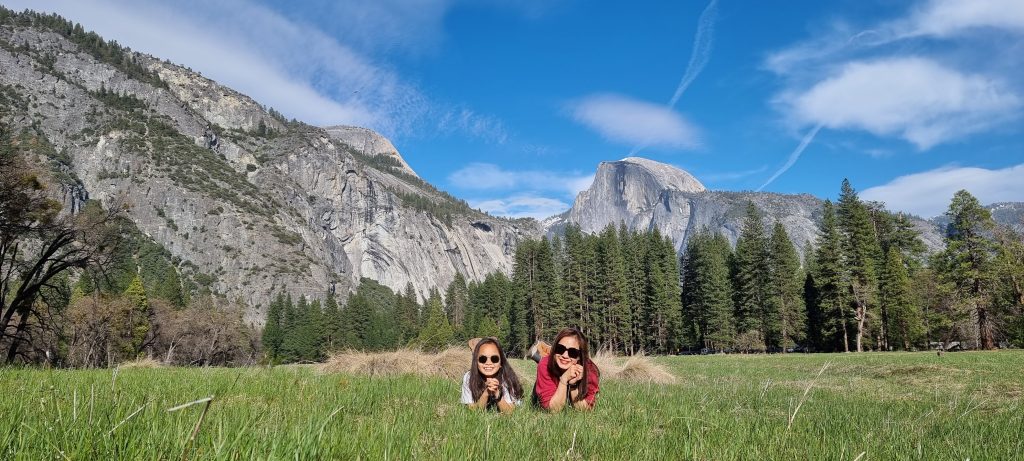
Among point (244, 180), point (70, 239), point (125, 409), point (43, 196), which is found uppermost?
point (244, 180)

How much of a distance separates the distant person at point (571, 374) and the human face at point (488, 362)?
496mm

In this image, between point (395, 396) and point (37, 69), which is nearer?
point (395, 396)

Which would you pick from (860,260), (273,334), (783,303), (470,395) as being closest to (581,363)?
(470,395)

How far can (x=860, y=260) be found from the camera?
4366 cm

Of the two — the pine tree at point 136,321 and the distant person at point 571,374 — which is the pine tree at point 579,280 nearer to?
the pine tree at point 136,321

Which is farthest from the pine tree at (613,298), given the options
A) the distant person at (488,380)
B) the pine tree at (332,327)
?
the distant person at (488,380)

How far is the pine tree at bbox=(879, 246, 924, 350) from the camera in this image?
43.0 meters

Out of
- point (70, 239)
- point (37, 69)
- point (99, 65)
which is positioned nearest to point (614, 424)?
point (70, 239)

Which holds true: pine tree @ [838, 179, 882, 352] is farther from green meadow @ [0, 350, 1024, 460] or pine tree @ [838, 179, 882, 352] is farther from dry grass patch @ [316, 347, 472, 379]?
green meadow @ [0, 350, 1024, 460]

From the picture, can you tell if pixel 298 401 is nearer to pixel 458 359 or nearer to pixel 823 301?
pixel 458 359

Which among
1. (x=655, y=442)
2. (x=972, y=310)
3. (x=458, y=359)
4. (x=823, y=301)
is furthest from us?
(x=823, y=301)

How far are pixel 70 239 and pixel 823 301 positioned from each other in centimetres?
5135

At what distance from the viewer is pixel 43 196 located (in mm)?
16266

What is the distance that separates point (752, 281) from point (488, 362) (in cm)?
5563
